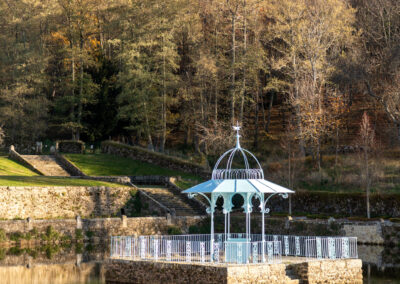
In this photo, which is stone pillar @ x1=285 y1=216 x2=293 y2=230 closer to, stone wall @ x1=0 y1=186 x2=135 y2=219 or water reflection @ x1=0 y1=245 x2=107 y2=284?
stone wall @ x1=0 y1=186 x2=135 y2=219

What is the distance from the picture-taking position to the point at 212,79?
5928 centimetres

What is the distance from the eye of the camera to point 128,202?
4612cm

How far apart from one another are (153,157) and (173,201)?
11.6m

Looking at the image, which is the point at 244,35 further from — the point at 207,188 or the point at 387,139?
the point at 207,188

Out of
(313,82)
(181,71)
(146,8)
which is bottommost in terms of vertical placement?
(313,82)

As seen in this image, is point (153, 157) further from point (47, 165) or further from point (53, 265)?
point (53, 265)

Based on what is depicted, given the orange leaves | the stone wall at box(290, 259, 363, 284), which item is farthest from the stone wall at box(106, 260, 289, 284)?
the orange leaves

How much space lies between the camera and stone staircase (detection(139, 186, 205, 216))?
4606 cm

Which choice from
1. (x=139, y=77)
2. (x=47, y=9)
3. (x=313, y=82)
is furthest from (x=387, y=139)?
(x=47, y=9)

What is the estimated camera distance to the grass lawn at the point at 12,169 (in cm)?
4987

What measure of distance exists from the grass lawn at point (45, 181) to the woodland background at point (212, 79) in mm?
10006

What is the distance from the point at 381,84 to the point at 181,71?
22.7 m

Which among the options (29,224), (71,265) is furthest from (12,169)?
(71,265)

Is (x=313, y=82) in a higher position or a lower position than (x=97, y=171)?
higher
